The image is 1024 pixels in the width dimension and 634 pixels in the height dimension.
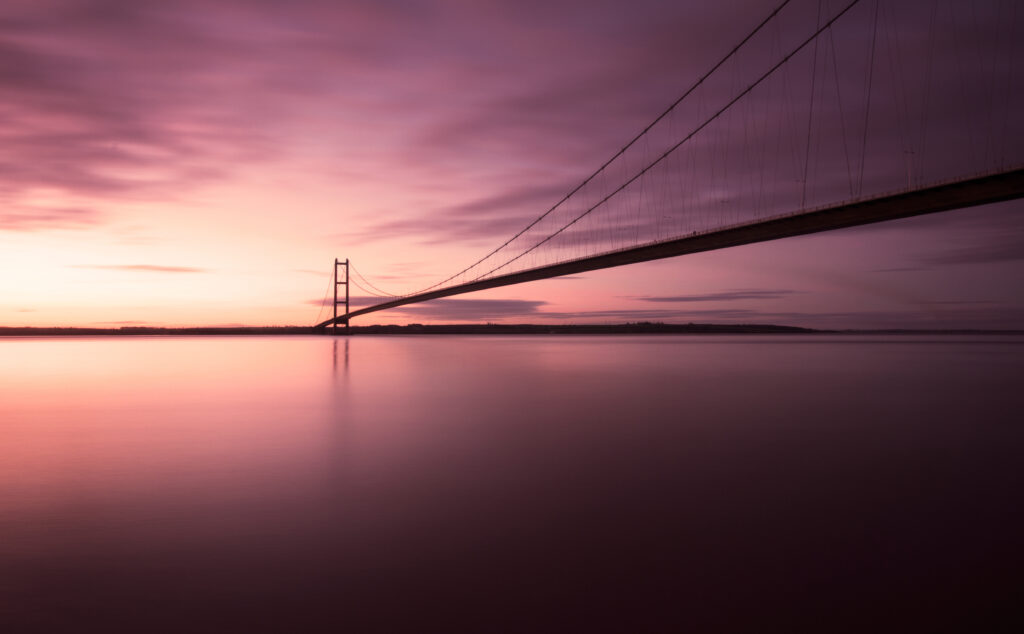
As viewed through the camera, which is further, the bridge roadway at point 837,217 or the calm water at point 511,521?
the bridge roadway at point 837,217

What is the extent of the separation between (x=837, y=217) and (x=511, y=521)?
2161 cm

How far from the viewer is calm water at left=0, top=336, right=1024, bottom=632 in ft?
11.1

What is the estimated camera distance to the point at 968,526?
489cm

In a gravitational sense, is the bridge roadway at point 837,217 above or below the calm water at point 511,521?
above

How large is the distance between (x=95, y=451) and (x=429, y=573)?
6.90 meters

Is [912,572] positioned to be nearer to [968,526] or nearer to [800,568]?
[800,568]

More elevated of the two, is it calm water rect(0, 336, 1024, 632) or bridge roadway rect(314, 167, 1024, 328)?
bridge roadway rect(314, 167, 1024, 328)

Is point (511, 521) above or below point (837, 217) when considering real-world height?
below

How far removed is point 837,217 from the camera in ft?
73.1

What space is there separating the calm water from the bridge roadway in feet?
31.0

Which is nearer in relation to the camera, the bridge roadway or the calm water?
the calm water

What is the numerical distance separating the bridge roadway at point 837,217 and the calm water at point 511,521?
9.46 meters

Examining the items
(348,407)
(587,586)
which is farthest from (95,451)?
(587,586)

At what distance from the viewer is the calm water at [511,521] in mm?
3395
